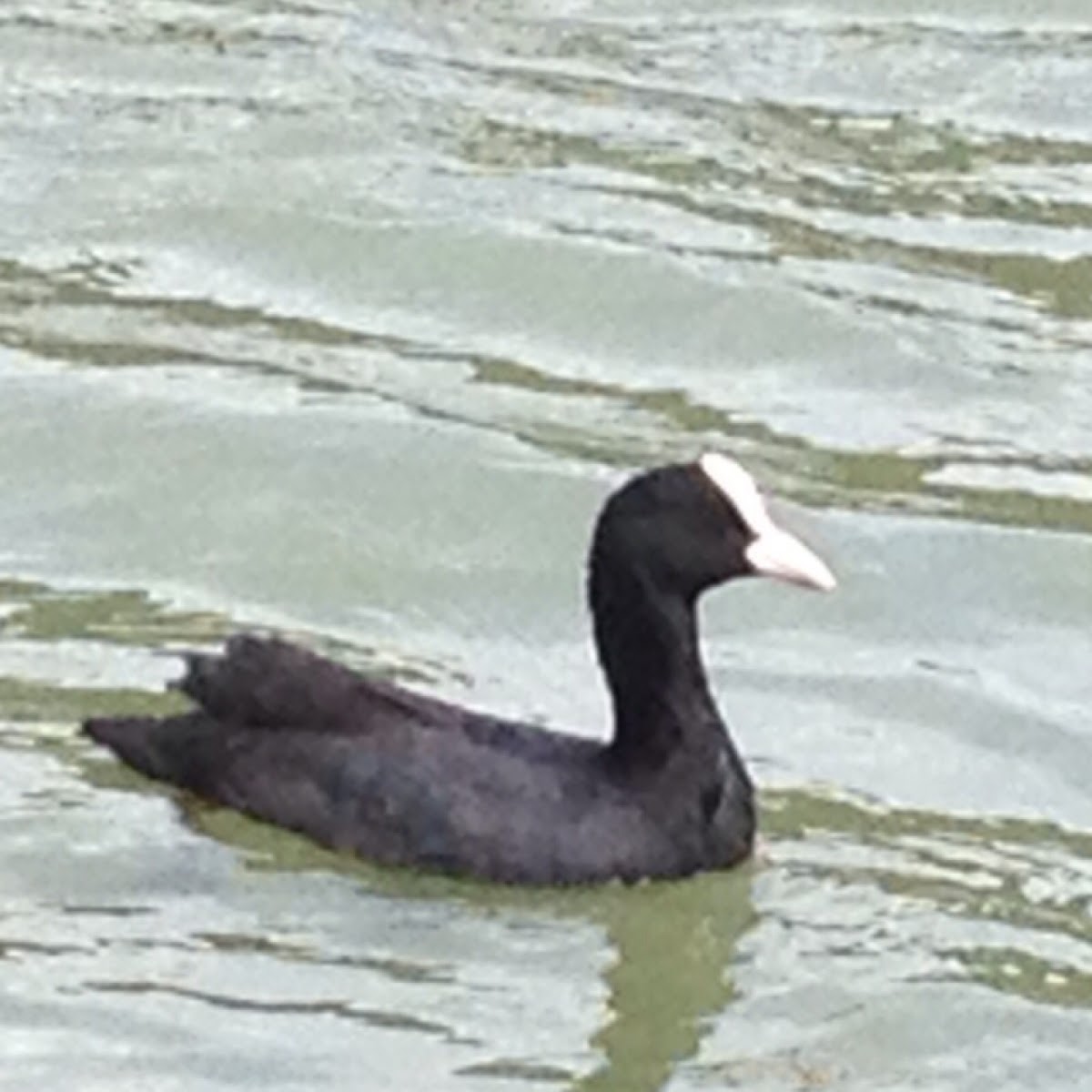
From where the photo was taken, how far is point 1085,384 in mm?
14039

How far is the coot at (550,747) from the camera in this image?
36.0 feet

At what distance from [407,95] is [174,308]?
1.95 meters

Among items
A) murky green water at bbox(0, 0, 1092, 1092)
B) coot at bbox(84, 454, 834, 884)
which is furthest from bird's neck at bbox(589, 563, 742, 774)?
murky green water at bbox(0, 0, 1092, 1092)

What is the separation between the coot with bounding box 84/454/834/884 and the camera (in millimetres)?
10984

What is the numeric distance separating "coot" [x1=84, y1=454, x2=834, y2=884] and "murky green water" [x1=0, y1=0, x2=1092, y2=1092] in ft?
0.32

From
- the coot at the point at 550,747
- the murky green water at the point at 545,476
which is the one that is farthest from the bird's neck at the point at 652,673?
the murky green water at the point at 545,476

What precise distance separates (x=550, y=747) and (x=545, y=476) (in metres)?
2.17

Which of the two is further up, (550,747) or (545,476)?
(545,476)

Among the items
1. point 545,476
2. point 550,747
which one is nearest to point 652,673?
point 550,747

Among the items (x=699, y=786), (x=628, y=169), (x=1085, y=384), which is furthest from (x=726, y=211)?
(x=699, y=786)

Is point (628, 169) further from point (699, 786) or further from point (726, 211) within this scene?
point (699, 786)

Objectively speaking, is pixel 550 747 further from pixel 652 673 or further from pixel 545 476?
pixel 545 476

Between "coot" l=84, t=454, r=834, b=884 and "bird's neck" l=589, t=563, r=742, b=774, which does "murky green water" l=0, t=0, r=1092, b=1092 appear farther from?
"bird's neck" l=589, t=563, r=742, b=774

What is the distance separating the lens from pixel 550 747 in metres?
11.1
